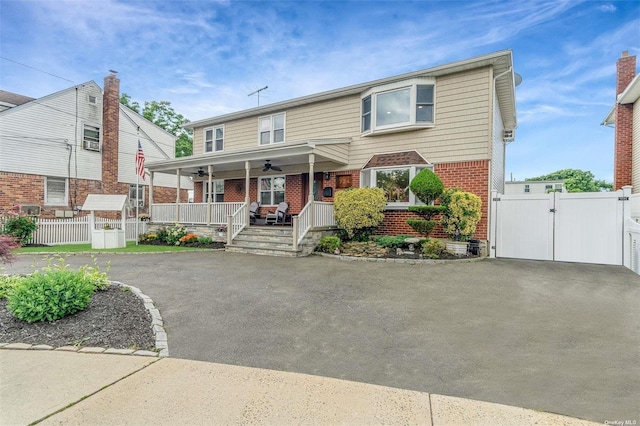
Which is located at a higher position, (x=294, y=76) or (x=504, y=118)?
(x=294, y=76)

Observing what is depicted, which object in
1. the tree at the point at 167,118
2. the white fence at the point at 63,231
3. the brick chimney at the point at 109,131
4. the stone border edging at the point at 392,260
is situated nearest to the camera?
the stone border edging at the point at 392,260

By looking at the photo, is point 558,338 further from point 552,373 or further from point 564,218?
point 564,218

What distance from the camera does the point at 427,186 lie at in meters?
9.69

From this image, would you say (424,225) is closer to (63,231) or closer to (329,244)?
(329,244)

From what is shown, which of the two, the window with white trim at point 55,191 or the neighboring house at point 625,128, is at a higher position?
the neighboring house at point 625,128

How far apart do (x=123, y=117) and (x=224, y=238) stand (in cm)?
1279

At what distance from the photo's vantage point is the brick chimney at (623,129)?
12.2 metres

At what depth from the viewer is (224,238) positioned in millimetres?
12586

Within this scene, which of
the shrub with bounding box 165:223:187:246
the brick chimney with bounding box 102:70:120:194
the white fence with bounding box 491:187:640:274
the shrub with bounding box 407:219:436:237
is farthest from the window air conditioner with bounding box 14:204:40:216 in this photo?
the white fence with bounding box 491:187:640:274

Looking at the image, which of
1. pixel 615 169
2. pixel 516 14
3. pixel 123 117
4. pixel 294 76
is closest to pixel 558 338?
pixel 516 14

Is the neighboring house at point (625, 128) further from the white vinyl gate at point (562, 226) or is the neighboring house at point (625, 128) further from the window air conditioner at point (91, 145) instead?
the window air conditioner at point (91, 145)

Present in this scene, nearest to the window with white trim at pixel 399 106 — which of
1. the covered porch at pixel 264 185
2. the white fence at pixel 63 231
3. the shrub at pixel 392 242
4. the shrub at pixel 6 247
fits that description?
the covered porch at pixel 264 185

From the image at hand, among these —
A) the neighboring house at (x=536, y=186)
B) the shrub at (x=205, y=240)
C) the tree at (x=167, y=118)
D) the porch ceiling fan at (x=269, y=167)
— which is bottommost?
the shrub at (x=205, y=240)

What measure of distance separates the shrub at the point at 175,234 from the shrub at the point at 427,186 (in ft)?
31.4
